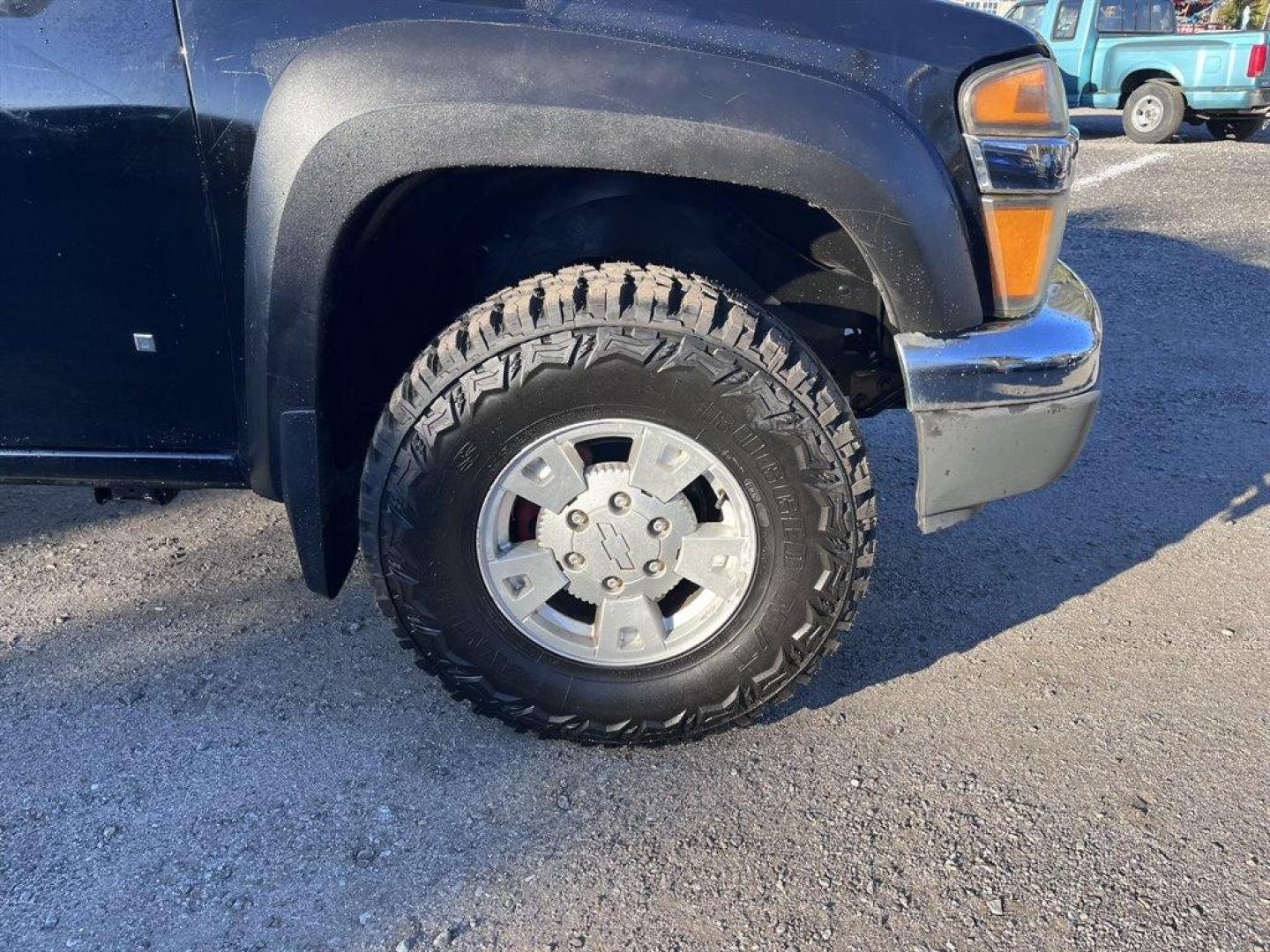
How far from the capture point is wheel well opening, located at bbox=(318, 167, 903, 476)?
2365mm

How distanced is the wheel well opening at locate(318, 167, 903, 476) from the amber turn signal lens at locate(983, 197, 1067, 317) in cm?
30

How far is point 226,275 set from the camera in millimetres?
2207

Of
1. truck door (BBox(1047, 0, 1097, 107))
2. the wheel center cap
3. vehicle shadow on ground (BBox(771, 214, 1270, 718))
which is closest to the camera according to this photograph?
the wheel center cap

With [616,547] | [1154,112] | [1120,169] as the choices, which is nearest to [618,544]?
[616,547]

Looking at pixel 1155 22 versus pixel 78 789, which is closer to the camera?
pixel 78 789

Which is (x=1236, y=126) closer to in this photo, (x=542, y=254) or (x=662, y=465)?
(x=542, y=254)

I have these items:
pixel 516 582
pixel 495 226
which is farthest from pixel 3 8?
pixel 516 582

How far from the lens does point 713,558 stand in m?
2.29

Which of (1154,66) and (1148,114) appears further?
(1148,114)

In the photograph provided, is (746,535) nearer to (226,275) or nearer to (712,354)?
(712,354)

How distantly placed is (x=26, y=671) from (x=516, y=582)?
53.3 inches

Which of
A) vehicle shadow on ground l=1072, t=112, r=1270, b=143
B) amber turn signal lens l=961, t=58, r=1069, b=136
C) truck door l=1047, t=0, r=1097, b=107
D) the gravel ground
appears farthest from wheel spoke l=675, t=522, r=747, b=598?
truck door l=1047, t=0, r=1097, b=107

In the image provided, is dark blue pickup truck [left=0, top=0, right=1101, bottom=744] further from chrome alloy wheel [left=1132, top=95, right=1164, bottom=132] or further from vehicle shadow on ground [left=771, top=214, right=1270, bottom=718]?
chrome alloy wheel [left=1132, top=95, right=1164, bottom=132]

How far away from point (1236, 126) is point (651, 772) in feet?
44.1
